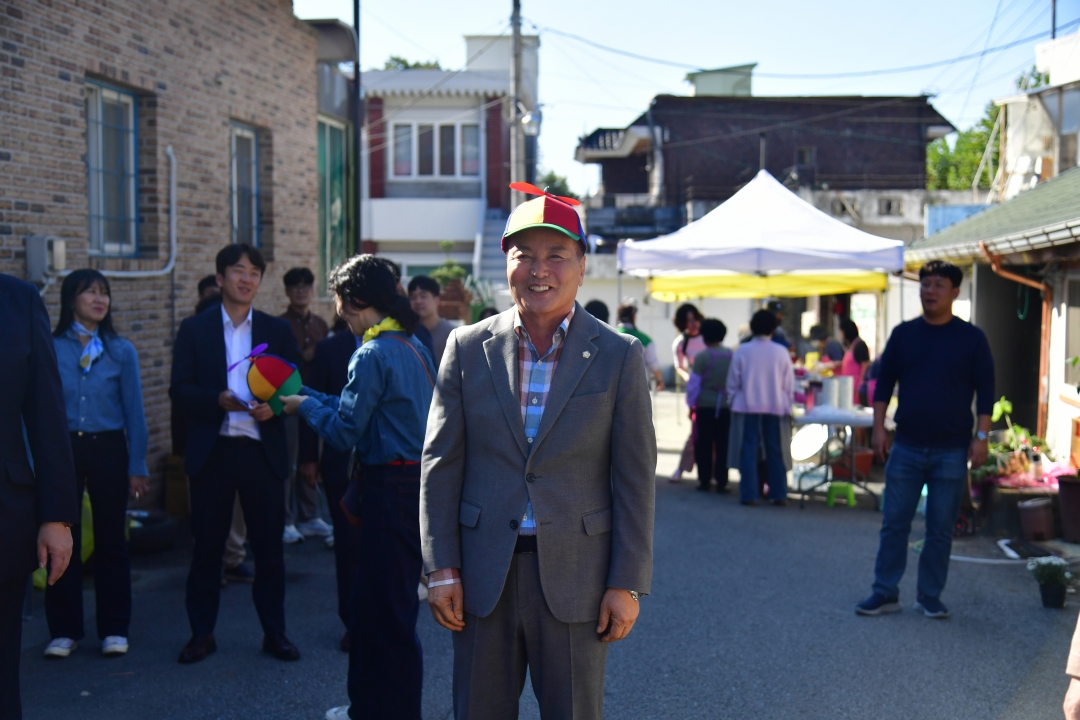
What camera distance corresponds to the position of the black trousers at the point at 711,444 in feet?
35.1

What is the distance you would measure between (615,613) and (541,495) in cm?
40

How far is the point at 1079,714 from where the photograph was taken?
299cm

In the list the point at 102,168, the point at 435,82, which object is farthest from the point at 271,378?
the point at 435,82

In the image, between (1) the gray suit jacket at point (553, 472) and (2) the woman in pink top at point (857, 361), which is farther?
(2) the woman in pink top at point (857, 361)

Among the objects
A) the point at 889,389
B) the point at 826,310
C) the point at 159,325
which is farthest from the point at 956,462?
the point at 826,310

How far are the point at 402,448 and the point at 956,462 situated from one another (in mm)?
3502

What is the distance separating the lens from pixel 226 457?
5.19m

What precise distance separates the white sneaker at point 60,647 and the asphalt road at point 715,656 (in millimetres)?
50

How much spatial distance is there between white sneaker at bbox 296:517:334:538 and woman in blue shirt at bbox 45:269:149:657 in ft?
9.13

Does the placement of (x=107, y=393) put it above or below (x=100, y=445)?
above

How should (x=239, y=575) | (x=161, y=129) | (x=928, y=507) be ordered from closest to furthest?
(x=928, y=507) < (x=239, y=575) < (x=161, y=129)

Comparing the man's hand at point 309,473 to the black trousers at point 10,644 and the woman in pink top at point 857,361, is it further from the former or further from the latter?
the woman in pink top at point 857,361

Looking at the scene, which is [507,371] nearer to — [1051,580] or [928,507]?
[928,507]

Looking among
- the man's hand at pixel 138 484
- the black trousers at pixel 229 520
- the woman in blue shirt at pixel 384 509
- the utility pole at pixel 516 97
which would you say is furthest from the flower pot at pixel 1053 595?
the utility pole at pixel 516 97
